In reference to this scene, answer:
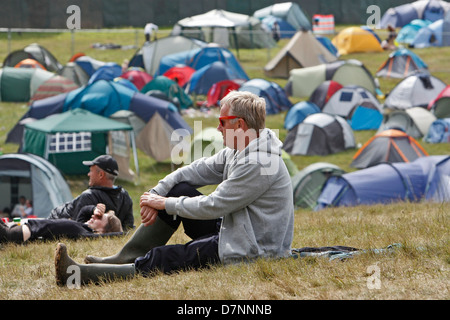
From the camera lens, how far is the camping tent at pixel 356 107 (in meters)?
22.4

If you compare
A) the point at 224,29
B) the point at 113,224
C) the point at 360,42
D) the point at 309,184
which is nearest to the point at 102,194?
the point at 113,224

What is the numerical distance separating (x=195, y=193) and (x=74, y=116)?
43.7 feet

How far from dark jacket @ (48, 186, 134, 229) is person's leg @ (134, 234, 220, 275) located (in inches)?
94.6

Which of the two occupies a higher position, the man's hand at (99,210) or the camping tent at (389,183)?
the man's hand at (99,210)

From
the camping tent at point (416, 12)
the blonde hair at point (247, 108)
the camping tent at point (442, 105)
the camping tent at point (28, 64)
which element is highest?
the camping tent at point (416, 12)

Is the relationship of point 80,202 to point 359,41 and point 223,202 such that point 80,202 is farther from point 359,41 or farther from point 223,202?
point 359,41

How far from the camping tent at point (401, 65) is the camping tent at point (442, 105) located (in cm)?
585

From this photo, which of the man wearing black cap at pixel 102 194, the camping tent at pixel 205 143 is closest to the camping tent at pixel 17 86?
the camping tent at pixel 205 143

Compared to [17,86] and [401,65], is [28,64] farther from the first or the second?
[401,65]

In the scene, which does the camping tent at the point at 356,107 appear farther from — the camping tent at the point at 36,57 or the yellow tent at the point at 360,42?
the camping tent at the point at 36,57

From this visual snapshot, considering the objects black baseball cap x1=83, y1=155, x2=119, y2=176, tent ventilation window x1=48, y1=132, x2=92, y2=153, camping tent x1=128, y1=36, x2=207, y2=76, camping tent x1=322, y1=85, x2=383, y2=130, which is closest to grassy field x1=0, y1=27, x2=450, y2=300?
black baseball cap x1=83, y1=155, x2=119, y2=176

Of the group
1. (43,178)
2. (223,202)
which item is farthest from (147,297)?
(43,178)

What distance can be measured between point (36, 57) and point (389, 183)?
19398mm
